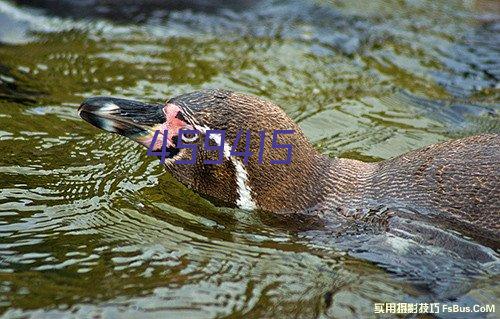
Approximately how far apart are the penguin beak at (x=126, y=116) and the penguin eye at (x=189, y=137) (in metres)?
0.20

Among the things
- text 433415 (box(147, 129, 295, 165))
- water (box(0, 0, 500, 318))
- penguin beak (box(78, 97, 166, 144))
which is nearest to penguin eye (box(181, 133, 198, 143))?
text 433415 (box(147, 129, 295, 165))

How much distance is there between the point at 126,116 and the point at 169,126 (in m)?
0.35

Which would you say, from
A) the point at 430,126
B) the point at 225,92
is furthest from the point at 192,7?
the point at 225,92

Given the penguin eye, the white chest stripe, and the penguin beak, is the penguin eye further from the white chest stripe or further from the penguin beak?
the penguin beak

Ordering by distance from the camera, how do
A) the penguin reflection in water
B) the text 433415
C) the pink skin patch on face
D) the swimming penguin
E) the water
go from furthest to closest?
1. the pink skin patch on face
2. the text 433415
3. the swimming penguin
4. the penguin reflection in water
5. the water

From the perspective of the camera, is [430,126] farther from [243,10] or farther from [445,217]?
[243,10]

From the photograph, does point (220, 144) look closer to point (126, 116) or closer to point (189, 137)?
point (189, 137)

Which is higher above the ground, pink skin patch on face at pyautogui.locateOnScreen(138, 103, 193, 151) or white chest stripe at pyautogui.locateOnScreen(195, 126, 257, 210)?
pink skin patch on face at pyautogui.locateOnScreen(138, 103, 193, 151)

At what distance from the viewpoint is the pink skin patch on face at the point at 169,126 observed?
6.68 m

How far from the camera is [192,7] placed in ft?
39.5

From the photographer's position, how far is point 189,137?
668 cm

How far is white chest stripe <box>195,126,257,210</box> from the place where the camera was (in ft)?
21.6

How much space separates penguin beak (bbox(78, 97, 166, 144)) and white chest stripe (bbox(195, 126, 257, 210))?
388 millimetres

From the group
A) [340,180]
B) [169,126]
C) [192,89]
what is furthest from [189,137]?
[192,89]
